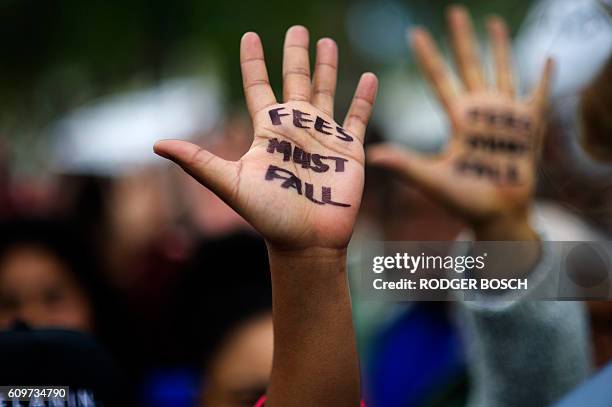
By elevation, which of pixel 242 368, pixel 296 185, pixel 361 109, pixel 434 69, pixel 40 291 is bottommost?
pixel 242 368

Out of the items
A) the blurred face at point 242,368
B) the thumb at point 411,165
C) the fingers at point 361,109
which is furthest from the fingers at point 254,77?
the blurred face at point 242,368

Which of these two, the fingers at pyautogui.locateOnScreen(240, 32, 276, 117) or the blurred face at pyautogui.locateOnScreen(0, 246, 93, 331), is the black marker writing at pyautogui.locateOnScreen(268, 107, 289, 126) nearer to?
the fingers at pyautogui.locateOnScreen(240, 32, 276, 117)

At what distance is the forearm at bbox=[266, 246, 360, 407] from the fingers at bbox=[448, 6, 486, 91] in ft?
2.25

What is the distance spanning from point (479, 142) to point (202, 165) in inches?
27.0

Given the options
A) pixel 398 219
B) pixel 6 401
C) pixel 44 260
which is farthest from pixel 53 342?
pixel 398 219

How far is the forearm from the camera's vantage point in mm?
1001

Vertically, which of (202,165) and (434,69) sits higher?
(434,69)

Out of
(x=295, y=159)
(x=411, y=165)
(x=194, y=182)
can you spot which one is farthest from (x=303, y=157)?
(x=194, y=182)

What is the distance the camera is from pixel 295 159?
3.47 ft

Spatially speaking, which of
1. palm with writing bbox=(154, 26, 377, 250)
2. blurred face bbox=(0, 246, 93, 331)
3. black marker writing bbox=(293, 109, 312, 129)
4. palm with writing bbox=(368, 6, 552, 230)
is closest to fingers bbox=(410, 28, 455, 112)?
palm with writing bbox=(368, 6, 552, 230)

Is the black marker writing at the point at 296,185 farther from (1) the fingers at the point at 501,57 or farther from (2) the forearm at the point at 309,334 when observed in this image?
(1) the fingers at the point at 501,57

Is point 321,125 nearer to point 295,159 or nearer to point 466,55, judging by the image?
point 295,159

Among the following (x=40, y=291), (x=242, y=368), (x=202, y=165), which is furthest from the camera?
(x=40, y=291)

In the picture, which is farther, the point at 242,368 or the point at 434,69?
the point at 434,69
